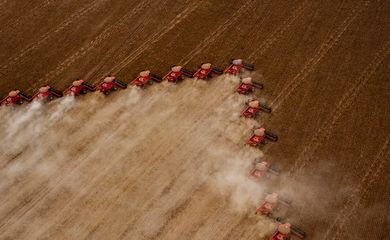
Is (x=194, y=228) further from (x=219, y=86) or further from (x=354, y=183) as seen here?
(x=219, y=86)

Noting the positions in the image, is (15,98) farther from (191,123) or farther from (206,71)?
(206,71)

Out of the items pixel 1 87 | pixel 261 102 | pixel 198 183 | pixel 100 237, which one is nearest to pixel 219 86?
pixel 261 102

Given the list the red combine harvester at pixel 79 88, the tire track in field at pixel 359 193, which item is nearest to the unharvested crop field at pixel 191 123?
the tire track in field at pixel 359 193

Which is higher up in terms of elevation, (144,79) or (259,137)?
(144,79)

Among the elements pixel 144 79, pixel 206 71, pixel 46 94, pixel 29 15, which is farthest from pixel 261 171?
pixel 29 15

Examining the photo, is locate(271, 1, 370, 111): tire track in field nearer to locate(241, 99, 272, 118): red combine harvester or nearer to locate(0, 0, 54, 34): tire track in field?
locate(241, 99, 272, 118): red combine harvester

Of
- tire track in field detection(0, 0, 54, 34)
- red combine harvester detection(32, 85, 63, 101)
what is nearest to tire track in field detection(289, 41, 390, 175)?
red combine harvester detection(32, 85, 63, 101)
